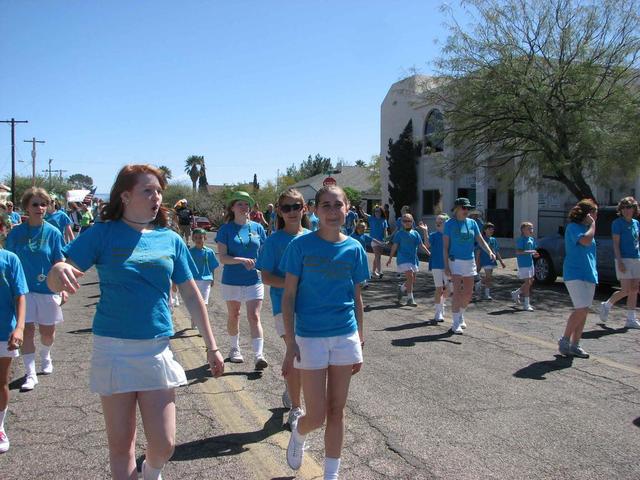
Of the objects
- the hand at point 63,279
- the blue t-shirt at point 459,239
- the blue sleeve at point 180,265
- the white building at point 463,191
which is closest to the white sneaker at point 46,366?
the blue sleeve at point 180,265

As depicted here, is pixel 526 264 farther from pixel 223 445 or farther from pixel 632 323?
pixel 223 445

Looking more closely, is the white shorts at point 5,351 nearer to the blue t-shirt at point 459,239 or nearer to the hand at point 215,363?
the hand at point 215,363

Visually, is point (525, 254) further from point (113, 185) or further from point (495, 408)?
point (113, 185)

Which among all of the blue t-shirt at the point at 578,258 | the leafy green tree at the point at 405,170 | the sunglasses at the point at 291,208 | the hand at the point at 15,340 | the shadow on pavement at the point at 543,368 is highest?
the leafy green tree at the point at 405,170

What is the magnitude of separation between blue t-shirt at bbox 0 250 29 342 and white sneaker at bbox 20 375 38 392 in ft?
5.21

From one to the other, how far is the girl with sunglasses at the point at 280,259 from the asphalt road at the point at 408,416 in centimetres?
25

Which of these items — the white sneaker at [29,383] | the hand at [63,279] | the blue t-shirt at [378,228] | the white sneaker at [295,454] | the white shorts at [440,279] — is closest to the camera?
the hand at [63,279]

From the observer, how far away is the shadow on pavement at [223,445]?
13.6 feet

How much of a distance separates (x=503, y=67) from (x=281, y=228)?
38.1 feet

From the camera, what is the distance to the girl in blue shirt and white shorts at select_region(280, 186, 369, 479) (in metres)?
3.50

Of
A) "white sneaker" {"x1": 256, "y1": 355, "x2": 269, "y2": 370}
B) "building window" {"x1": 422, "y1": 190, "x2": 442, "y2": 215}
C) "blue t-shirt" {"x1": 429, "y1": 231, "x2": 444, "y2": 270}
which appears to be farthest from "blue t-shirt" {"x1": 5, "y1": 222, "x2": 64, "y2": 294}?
"building window" {"x1": 422, "y1": 190, "x2": 442, "y2": 215}

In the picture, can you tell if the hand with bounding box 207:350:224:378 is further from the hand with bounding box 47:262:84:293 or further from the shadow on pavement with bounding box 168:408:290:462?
the shadow on pavement with bounding box 168:408:290:462

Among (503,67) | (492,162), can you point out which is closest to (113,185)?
(503,67)

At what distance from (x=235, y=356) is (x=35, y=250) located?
2327mm
